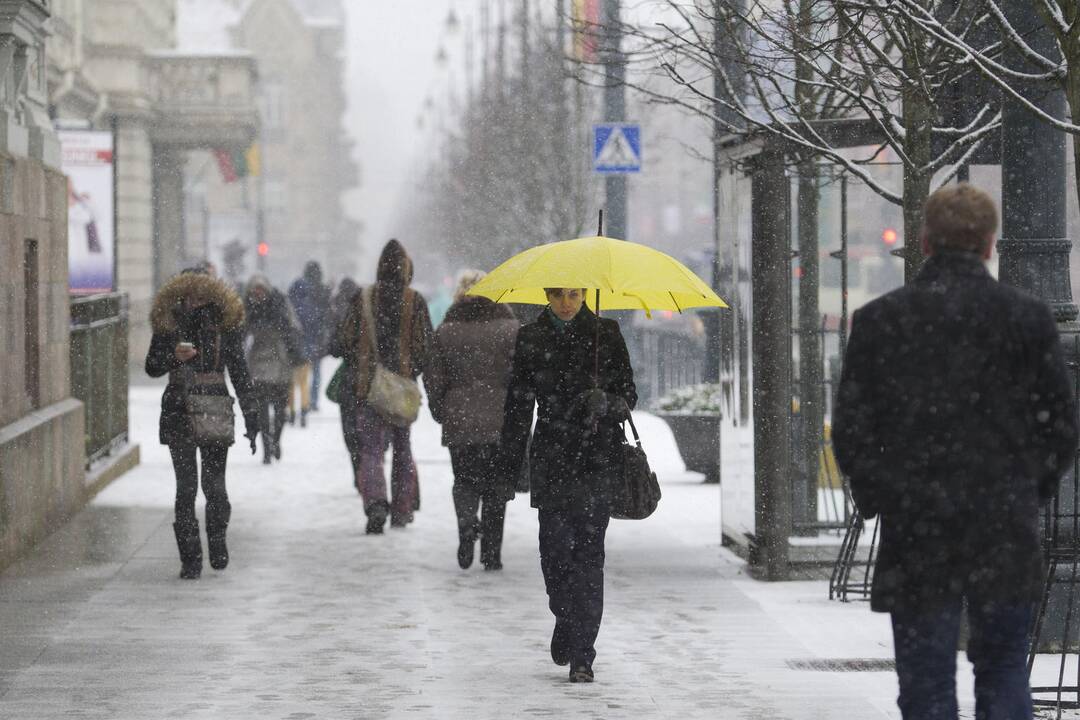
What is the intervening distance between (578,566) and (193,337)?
3.62 meters

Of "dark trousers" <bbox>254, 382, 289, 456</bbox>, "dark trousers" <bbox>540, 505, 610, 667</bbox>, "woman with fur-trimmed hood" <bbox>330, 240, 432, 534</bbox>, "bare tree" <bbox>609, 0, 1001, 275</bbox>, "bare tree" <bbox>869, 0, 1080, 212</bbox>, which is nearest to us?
"bare tree" <bbox>869, 0, 1080, 212</bbox>

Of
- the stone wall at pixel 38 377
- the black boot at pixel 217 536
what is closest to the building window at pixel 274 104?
the stone wall at pixel 38 377

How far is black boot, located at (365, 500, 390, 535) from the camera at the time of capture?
12344 millimetres

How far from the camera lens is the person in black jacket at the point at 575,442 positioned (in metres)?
7.29

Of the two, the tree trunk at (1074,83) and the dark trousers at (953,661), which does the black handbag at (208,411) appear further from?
the dark trousers at (953,661)

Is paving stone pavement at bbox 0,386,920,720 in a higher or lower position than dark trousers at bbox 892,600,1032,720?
lower

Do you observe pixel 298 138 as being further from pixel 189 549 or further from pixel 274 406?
pixel 189 549

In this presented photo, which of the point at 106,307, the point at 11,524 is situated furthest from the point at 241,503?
the point at 11,524

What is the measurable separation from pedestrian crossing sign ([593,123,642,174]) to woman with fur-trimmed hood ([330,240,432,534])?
5999 mm

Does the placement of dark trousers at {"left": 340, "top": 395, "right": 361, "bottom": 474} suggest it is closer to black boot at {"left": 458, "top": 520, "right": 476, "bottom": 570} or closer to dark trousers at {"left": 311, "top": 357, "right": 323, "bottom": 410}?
black boot at {"left": 458, "top": 520, "right": 476, "bottom": 570}

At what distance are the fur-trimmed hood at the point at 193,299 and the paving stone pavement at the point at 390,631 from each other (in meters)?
1.45

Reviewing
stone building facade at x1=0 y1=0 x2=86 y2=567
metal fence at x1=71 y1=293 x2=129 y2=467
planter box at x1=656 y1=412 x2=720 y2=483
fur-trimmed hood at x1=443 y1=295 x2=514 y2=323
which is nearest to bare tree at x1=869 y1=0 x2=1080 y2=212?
fur-trimmed hood at x1=443 y1=295 x2=514 y2=323

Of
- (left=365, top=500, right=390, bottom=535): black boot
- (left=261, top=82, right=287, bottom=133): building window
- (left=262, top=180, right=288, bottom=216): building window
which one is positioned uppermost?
(left=261, top=82, right=287, bottom=133): building window

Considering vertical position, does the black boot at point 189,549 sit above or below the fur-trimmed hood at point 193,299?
below
